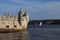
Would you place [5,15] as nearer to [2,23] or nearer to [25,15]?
[2,23]

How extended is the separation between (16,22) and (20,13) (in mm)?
5378

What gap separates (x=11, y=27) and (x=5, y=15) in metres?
4.25

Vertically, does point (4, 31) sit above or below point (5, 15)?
below

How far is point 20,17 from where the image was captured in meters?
82.6

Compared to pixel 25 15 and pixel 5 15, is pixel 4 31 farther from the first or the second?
pixel 25 15

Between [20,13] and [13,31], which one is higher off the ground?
[20,13]

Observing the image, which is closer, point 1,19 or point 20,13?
point 1,19

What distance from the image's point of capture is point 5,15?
7931 centimetres

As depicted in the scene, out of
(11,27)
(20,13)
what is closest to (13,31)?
(11,27)

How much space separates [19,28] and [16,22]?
2.48m

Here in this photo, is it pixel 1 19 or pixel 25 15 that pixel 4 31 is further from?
pixel 25 15

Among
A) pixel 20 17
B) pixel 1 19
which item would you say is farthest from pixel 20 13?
pixel 1 19

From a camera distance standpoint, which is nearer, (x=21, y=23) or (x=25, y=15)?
(x=21, y=23)

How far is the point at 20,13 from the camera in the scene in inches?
3349
